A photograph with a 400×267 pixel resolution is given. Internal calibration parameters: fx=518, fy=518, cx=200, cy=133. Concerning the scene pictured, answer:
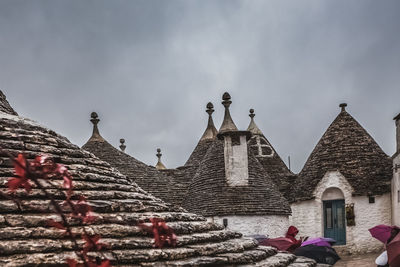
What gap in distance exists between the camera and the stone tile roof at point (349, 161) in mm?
21312

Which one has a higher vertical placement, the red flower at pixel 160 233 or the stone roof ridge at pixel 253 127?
the stone roof ridge at pixel 253 127

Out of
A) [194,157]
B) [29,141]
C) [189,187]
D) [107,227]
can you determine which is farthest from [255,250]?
[194,157]

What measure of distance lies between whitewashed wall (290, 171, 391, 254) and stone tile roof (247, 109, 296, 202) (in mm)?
1757

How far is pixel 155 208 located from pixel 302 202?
1865 centimetres

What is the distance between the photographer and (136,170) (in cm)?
1911

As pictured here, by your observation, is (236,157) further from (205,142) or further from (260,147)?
(260,147)

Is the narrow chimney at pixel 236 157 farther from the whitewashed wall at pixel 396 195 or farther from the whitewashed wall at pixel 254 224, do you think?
the whitewashed wall at pixel 396 195

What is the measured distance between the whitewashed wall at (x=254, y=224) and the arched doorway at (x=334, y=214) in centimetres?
438

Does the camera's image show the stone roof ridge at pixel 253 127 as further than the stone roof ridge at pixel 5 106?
Yes

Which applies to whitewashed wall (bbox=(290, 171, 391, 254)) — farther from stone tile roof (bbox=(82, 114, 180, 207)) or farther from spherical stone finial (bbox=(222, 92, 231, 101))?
stone tile roof (bbox=(82, 114, 180, 207))

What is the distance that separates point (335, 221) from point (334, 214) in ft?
0.97

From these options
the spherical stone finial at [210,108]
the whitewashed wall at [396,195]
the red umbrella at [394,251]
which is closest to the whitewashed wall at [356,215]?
the whitewashed wall at [396,195]

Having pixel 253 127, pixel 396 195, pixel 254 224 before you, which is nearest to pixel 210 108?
pixel 253 127

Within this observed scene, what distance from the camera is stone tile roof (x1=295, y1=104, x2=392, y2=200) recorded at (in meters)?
21.3
